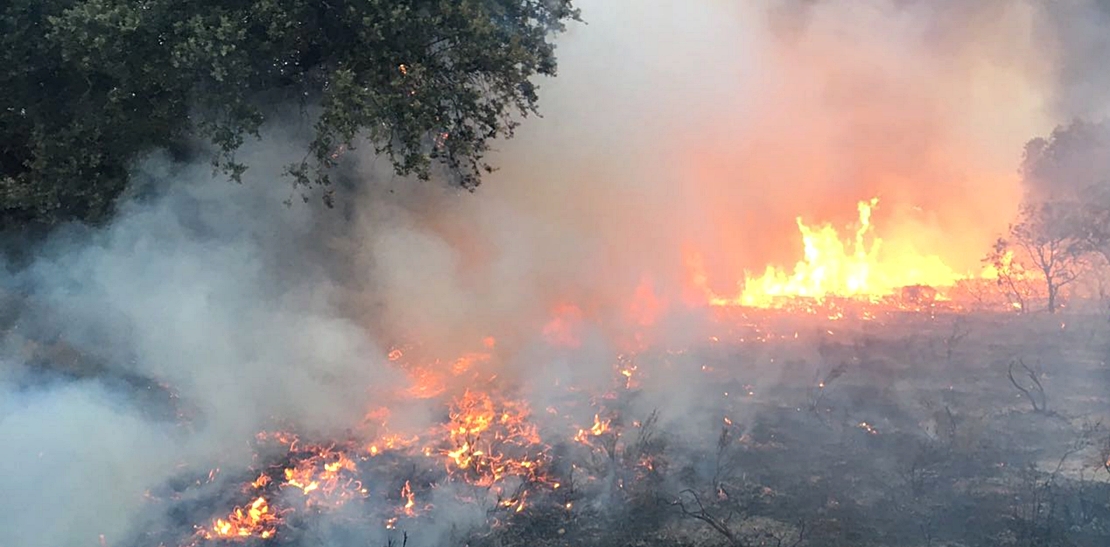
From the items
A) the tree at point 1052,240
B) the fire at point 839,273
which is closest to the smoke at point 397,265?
the fire at point 839,273

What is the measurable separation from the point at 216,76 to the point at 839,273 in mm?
14032

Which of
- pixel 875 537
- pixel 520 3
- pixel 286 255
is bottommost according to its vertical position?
pixel 875 537

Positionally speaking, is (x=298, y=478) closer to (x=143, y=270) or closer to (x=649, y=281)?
(x=143, y=270)

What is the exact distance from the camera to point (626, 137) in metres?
13.8

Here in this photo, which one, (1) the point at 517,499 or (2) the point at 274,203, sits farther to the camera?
(2) the point at 274,203

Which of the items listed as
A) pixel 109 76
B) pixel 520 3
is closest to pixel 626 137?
pixel 520 3

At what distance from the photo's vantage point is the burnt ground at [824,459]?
6602mm

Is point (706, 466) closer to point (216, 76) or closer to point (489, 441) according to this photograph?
point (489, 441)

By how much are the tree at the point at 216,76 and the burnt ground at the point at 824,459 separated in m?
2.50

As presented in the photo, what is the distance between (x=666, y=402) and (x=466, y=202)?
4436 mm

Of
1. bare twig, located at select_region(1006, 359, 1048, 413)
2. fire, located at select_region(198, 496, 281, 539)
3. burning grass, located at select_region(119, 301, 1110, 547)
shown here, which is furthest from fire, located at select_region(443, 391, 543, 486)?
bare twig, located at select_region(1006, 359, 1048, 413)

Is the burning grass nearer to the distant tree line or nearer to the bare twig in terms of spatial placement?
the bare twig

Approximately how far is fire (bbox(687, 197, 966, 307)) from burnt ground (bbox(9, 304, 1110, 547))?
3.53 meters

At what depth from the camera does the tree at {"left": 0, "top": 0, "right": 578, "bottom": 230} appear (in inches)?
319
